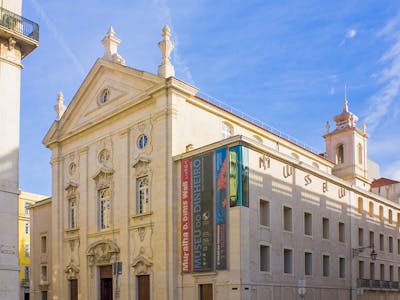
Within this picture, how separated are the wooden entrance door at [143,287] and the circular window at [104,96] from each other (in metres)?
12.8

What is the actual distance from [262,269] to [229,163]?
5957mm

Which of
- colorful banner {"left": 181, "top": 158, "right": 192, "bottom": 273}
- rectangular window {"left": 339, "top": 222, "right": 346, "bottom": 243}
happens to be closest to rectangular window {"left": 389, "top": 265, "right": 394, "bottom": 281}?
rectangular window {"left": 339, "top": 222, "right": 346, "bottom": 243}

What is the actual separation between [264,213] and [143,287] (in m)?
8.46

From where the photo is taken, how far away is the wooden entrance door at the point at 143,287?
1336 inches

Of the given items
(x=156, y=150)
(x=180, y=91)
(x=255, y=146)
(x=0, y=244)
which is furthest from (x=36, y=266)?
(x=0, y=244)

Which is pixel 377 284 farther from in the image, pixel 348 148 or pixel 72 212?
pixel 72 212

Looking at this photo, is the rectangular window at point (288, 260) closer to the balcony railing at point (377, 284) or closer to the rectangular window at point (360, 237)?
the balcony railing at point (377, 284)

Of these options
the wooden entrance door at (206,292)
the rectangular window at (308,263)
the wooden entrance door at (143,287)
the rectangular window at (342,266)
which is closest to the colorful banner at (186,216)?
the wooden entrance door at (206,292)

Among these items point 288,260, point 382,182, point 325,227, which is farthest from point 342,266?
point 382,182

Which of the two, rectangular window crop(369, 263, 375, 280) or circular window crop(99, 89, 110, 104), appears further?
rectangular window crop(369, 263, 375, 280)

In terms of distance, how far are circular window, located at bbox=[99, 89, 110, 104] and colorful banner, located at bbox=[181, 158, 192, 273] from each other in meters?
9.89

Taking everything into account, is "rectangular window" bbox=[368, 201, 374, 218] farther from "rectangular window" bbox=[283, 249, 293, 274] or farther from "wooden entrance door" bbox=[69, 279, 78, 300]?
"wooden entrance door" bbox=[69, 279, 78, 300]

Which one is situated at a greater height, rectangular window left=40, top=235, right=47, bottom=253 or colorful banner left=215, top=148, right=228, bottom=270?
colorful banner left=215, top=148, right=228, bottom=270

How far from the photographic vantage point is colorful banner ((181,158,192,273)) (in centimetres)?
3197
